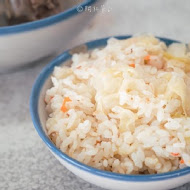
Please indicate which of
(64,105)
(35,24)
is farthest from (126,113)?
(35,24)

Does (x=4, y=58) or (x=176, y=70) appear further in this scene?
(x=4, y=58)

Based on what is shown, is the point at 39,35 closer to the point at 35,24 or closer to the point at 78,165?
the point at 35,24

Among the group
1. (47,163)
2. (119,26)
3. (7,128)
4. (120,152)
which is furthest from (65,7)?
(120,152)

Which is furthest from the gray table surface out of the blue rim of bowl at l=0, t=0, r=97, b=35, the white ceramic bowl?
the blue rim of bowl at l=0, t=0, r=97, b=35

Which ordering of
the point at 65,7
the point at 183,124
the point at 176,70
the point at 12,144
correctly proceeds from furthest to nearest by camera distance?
the point at 65,7 < the point at 12,144 < the point at 176,70 < the point at 183,124

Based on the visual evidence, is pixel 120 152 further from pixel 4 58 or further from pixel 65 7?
pixel 65 7

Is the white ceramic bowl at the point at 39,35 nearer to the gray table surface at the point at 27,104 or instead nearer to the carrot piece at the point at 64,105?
the gray table surface at the point at 27,104
